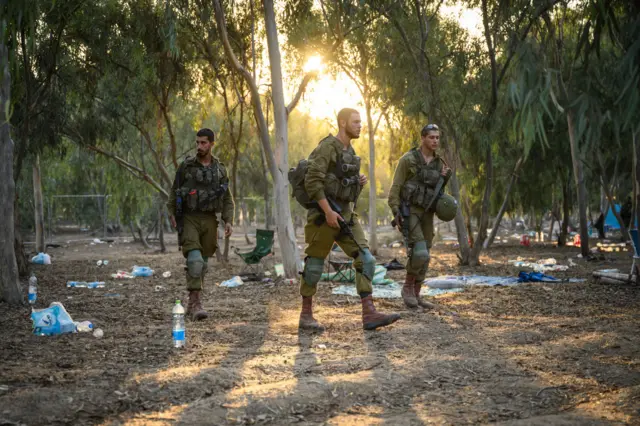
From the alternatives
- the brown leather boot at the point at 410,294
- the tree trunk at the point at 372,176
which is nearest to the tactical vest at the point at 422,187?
the brown leather boot at the point at 410,294

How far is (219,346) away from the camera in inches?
223

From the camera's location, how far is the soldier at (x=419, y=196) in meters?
7.25

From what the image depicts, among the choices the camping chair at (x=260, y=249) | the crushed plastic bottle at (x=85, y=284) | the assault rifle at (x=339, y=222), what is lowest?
the crushed plastic bottle at (x=85, y=284)

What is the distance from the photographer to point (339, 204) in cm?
618

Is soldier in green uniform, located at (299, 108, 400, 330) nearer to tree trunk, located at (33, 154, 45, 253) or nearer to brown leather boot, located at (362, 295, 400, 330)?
brown leather boot, located at (362, 295, 400, 330)

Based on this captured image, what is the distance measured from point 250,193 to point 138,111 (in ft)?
68.3

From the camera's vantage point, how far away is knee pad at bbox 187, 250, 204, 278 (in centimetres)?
680

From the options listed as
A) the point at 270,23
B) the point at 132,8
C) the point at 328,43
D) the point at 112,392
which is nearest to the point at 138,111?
the point at 132,8

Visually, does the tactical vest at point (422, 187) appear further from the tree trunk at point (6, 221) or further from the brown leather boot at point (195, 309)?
the tree trunk at point (6, 221)

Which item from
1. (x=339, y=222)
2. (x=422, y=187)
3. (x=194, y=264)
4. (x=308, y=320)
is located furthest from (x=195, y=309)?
(x=422, y=187)

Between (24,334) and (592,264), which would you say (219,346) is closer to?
(24,334)

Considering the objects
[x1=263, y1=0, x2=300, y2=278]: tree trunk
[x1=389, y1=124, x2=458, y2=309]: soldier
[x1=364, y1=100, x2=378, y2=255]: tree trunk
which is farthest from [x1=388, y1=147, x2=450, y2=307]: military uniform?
[x1=364, y1=100, x2=378, y2=255]: tree trunk

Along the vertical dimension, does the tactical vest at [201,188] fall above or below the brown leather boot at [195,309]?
above

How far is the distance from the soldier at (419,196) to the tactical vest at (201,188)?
1.77 metres
